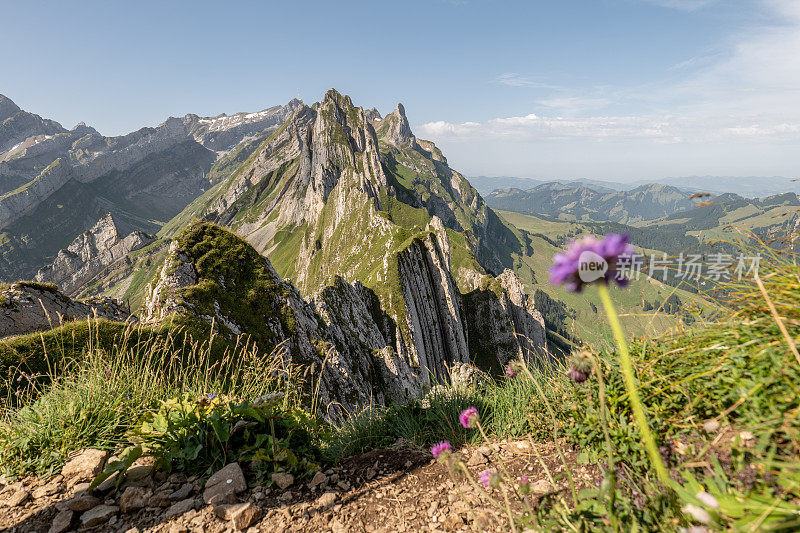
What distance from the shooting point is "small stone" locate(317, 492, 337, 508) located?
13.3 ft

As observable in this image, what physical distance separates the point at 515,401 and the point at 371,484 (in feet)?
8.18

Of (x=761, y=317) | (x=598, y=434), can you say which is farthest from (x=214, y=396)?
(x=761, y=317)

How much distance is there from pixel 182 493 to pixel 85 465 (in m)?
1.56

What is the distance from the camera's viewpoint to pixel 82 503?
4066 millimetres

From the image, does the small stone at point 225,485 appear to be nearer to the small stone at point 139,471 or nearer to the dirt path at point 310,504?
the dirt path at point 310,504

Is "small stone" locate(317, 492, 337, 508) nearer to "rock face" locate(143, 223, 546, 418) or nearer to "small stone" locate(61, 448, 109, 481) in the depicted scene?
A: "rock face" locate(143, 223, 546, 418)

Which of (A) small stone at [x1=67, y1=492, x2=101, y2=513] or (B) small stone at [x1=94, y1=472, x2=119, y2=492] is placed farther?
(B) small stone at [x1=94, y1=472, x2=119, y2=492]

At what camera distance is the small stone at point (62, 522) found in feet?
12.5

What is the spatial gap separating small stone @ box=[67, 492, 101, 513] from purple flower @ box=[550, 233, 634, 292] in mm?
5798

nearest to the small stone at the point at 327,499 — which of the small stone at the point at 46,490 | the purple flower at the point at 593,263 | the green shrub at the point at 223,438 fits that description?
the green shrub at the point at 223,438

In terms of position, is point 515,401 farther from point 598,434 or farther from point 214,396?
point 214,396

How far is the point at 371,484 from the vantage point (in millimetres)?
4434

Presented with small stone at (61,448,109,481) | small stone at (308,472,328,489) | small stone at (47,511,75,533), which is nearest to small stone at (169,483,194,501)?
small stone at (47,511,75,533)

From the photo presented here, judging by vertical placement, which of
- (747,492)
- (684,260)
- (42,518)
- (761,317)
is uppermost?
(684,260)
